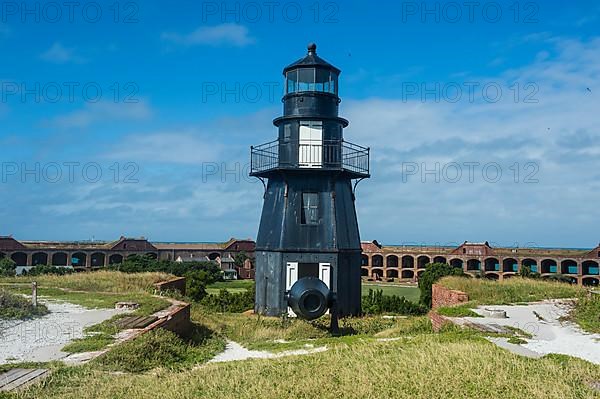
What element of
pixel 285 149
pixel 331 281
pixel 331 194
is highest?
pixel 285 149

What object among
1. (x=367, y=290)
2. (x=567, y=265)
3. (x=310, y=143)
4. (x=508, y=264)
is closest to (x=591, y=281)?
(x=567, y=265)

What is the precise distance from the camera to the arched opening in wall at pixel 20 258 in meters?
67.4

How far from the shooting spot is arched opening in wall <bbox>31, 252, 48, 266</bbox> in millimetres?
68688

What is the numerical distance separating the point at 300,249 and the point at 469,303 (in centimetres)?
630

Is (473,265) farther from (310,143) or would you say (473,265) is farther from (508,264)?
(310,143)

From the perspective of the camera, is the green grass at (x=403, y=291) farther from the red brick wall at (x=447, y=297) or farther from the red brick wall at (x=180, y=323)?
the red brick wall at (x=180, y=323)

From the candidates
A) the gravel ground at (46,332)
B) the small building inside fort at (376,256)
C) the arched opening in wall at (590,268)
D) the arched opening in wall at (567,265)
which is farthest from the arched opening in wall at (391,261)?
the gravel ground at (46,332)

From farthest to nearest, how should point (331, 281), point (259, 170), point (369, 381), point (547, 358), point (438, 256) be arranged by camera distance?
point (438, 256), point (259, 170), point (331, 281), point (547, 358), point (369, 381)

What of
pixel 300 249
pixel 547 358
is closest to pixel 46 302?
pixel 300 249

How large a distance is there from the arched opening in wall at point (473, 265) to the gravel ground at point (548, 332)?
164ft

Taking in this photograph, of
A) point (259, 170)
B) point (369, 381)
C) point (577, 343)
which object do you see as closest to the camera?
point (369, 381)

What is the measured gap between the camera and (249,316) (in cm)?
2116

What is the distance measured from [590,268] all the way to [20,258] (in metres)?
64.0

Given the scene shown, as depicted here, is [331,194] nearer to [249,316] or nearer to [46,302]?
[249,316]
